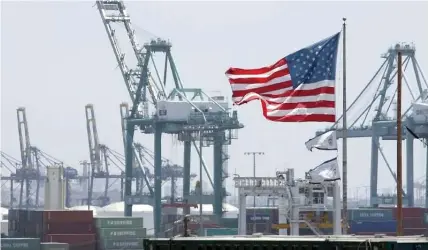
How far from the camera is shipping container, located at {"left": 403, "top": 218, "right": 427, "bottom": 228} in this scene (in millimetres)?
123688

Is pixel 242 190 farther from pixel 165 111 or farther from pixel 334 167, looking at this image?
pixel 165 111

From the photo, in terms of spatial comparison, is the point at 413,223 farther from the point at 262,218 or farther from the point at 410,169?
the point at 410,169

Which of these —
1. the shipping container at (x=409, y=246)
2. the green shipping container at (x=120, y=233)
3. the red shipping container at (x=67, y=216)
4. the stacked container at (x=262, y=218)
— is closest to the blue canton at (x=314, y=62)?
the shipping container at (x=409, y=246)

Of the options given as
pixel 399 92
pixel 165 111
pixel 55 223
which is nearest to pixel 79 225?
pixel 55 223

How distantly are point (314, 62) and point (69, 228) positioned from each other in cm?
8180

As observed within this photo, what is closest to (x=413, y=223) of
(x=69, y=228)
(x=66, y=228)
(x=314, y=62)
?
(x=69, y=228)

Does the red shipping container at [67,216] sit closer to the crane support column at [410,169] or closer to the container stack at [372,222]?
the container stack at [372,222]

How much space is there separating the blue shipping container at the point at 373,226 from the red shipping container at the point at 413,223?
6494mm

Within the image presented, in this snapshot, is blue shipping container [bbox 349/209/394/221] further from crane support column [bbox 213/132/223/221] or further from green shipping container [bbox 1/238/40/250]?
green shipping container [bbox 1/238/40/250]

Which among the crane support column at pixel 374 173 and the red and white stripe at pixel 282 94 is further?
the crane support column at pixel 374 173

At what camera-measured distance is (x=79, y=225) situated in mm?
118125

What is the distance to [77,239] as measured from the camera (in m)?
116

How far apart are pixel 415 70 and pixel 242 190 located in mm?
114121

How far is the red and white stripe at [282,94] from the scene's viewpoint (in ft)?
117
